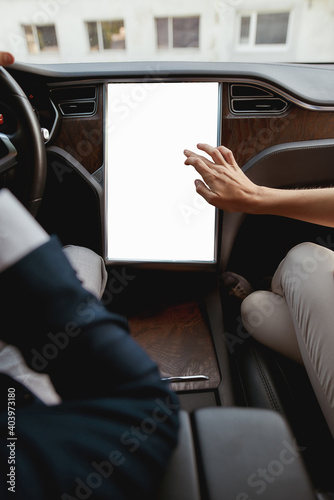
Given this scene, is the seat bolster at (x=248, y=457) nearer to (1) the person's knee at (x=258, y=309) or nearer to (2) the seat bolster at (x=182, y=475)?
(2) the seat bolster at (x=182, y=475)

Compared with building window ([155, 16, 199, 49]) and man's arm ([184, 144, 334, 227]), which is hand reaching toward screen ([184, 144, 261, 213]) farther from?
building window ([155, 16, 199, 49])

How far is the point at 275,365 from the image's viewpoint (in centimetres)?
89

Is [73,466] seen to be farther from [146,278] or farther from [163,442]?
[146,278]

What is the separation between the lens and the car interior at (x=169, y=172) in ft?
3.10

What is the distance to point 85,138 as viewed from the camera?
1.19 metres

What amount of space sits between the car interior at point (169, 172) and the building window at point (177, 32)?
49 cm

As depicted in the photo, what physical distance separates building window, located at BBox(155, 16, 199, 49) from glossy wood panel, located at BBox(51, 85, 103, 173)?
60cm

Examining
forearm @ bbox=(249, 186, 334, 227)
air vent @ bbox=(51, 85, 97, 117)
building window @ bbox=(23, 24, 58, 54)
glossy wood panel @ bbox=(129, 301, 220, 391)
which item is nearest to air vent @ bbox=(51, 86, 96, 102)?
air vent @ bbox=(51, 85, 97, 117)

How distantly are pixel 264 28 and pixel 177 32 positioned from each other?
0.44 m

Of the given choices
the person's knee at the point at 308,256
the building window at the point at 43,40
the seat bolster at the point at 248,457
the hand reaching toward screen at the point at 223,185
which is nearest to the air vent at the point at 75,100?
the building window at the point at 43,40

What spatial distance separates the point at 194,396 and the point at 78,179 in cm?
83

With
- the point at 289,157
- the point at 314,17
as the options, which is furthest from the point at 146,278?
the point at 314,17

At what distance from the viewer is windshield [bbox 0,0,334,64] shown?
4.43 ft

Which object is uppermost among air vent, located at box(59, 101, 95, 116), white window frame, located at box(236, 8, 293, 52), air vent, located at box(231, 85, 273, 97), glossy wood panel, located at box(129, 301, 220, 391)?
white window frame, located at box(236, 8, 293, 52)
